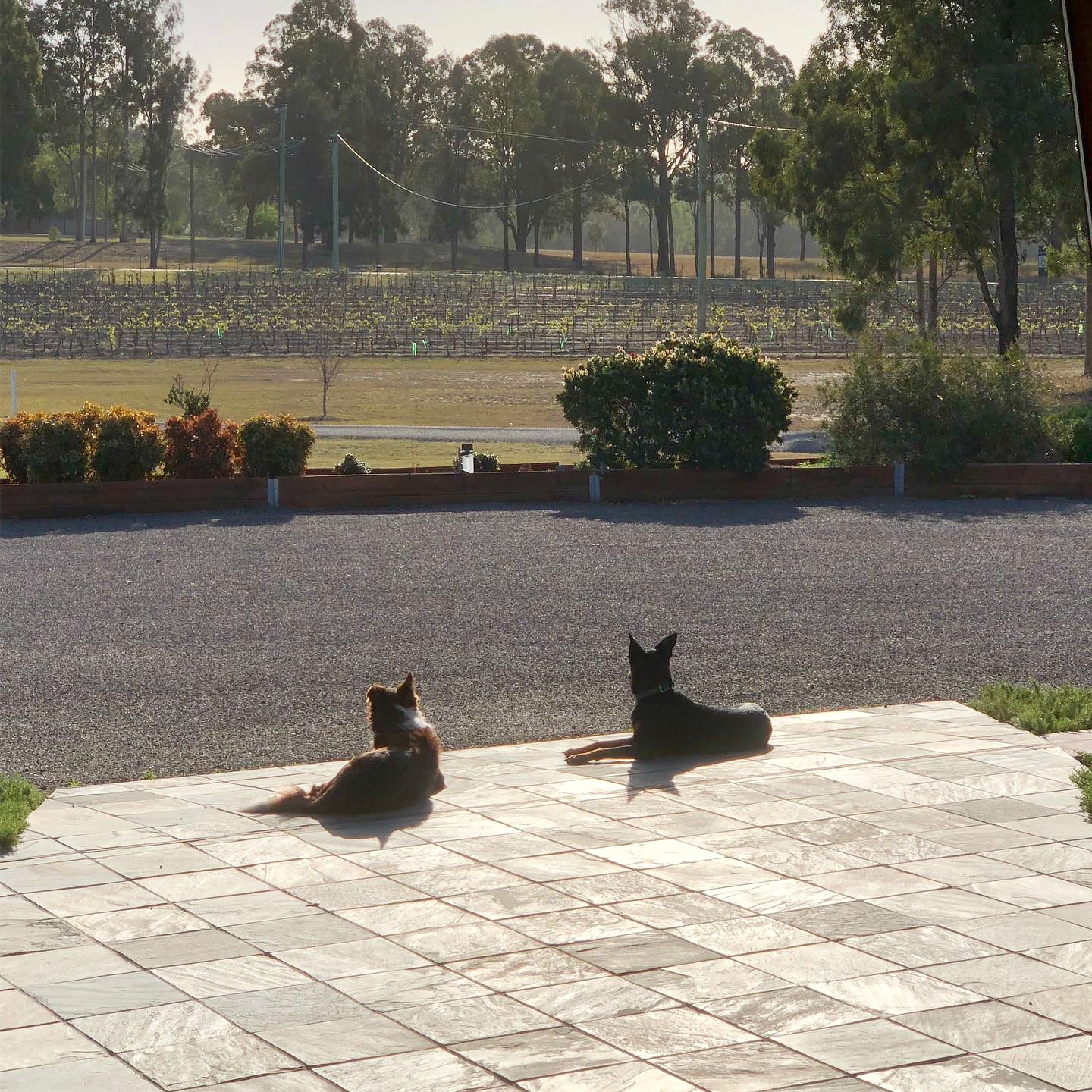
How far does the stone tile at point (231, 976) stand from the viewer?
352 centimetres

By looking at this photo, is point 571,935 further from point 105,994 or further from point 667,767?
point 667,767

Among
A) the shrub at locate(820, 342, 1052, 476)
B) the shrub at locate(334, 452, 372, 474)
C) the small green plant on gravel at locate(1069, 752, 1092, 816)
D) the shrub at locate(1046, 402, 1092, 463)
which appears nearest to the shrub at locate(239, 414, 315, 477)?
the shrub at locate(334, 452, 372, 474)

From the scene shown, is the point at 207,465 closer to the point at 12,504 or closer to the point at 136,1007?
the point at 12,504

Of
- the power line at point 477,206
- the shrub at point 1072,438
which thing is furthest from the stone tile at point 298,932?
the power line at point 477,206

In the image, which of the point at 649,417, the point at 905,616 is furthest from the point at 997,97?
the point at 905,616

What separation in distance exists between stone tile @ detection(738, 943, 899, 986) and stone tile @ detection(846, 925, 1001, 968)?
0.15ft

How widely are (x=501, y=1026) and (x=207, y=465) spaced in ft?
38.8

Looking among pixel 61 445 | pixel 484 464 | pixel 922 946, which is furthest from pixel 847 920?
pixel 484 464

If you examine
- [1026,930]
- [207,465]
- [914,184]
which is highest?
[914,184]

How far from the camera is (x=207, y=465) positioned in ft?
47.6

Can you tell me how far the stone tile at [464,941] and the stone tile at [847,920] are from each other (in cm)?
75

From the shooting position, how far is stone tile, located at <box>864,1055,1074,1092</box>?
2.94 metres

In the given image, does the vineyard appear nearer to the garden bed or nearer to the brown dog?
the garden bed

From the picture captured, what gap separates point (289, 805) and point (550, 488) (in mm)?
10045
